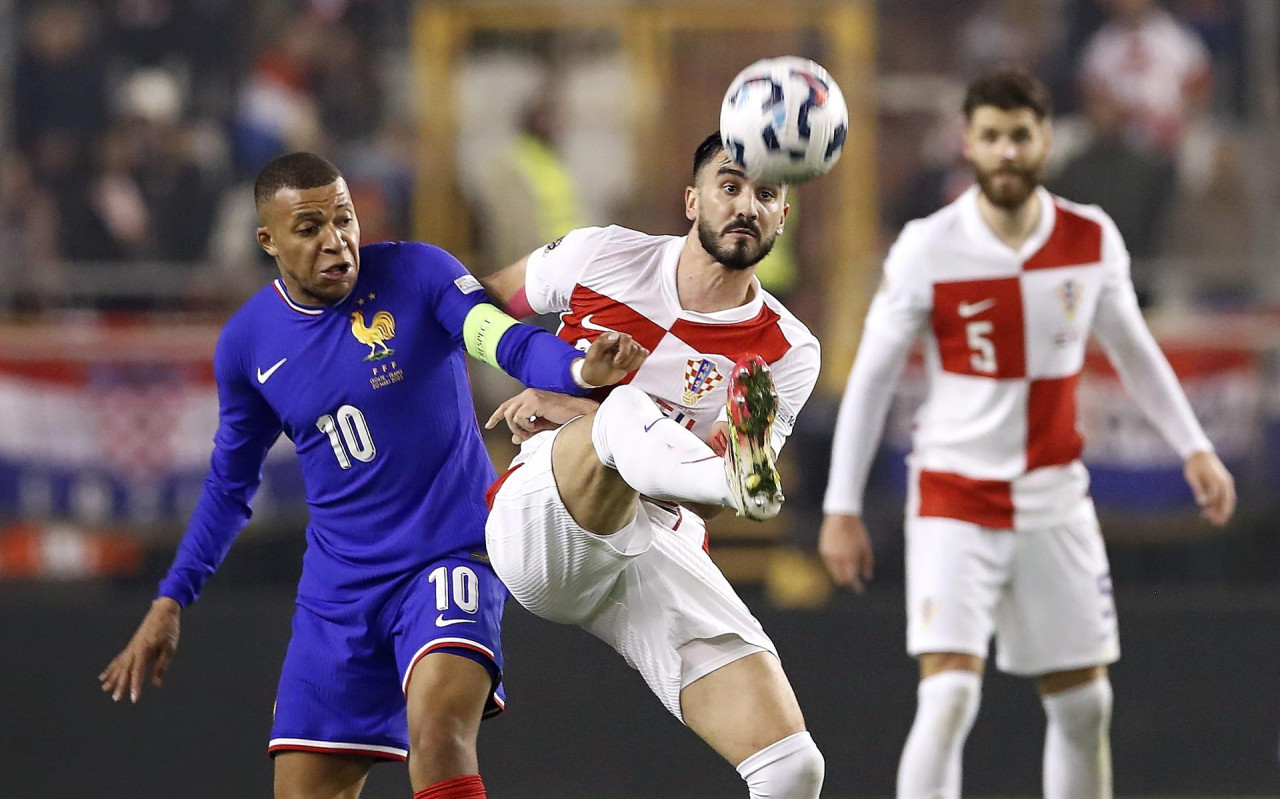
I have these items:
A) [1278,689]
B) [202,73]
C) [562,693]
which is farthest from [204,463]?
[1278,689]

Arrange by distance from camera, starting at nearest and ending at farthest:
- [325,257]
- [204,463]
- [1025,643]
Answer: [325,257]
[1025,643]
[204,463]

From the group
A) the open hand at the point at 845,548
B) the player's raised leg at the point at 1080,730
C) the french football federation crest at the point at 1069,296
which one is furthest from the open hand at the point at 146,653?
the french football federation crest at the point at 1069,296

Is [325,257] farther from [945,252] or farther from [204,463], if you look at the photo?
[204,463]

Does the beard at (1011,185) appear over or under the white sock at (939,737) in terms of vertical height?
over

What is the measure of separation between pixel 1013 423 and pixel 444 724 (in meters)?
2.11

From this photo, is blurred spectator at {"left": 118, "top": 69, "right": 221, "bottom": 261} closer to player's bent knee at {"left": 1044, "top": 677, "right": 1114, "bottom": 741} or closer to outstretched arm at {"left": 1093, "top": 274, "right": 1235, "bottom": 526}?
outstretched arm at {"left": 1093, "top": 274, "right": 1235, "bottom": 526}

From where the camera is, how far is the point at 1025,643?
527cm

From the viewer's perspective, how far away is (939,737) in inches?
197

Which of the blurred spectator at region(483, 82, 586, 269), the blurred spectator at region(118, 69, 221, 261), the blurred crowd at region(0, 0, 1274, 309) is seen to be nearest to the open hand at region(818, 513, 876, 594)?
the blurred spectator at region(483, 82, 586, 269)

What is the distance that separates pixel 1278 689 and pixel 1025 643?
2.94m

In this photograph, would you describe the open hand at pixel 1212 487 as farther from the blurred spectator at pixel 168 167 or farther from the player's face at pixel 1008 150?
the blurred spectator at pixel 168 167

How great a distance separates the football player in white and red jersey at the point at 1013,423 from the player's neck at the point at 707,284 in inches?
39.8

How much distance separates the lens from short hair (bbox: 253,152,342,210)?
14.3 ft

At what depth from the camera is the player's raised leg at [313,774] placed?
4422 millimetres
